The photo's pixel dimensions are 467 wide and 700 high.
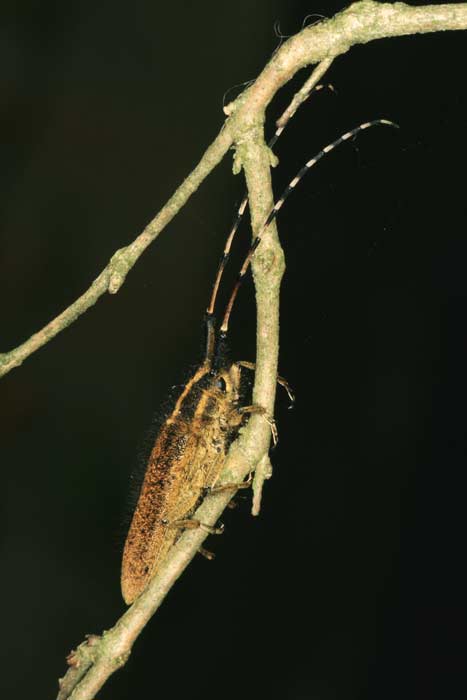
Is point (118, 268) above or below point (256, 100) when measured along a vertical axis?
below

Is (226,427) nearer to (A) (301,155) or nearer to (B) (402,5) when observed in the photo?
(B) (402,5)

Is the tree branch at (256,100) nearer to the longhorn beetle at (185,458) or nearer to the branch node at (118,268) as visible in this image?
the branch node at (118,268)

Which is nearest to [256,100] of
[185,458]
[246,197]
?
[246,197]

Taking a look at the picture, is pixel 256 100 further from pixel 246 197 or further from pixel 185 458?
pixel 185 458

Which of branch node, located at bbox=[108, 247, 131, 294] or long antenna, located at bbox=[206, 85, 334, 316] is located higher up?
long antenna, located at bbox=[206, 85, 334, 316]

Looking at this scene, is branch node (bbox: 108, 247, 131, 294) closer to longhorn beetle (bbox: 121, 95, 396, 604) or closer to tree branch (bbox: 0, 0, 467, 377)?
tree branch (bbox: 0, 0, 467, 377)

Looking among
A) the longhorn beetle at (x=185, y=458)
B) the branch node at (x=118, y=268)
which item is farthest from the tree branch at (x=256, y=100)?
the longhorn beetle at (x=185, y=458)

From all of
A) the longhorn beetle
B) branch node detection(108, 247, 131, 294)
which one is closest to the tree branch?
branch node detection(108, 247, 131, 294)
